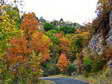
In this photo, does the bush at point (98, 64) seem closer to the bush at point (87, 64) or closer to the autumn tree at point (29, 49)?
the bush at point (87, 64)

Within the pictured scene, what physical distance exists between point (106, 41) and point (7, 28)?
806 inches

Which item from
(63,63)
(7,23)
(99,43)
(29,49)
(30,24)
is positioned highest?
(30,24)

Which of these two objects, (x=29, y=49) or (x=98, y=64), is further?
(x=29, y=49)

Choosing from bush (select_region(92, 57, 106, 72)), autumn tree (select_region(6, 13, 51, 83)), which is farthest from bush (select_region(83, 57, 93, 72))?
autumn tree (select_region(6, 13, 51, 83))

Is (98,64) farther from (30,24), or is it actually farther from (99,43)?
(30,24)

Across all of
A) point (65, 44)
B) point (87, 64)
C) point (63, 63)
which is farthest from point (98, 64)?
point (65, 44)

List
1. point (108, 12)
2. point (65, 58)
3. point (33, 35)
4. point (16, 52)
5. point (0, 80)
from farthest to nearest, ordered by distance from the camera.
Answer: point (65, 58) < point (33, 35) < point (16, 52) < point (108, 12) < point (0, 80)

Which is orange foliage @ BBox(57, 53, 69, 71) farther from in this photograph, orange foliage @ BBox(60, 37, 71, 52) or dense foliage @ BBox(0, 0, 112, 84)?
orange foliage @ BBox(60, 37, 71, 52)

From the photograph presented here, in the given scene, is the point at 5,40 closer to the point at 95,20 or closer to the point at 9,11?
the point at 9,11

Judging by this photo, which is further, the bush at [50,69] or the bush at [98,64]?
the bush at [50,69]

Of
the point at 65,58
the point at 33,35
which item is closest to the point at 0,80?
the point at 33,35

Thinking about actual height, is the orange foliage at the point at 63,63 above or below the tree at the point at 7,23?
below

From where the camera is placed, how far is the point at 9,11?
487 inches

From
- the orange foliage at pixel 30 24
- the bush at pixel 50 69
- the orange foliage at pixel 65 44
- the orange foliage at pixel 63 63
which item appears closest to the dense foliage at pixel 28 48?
the orange foliage at pixel 30 24
